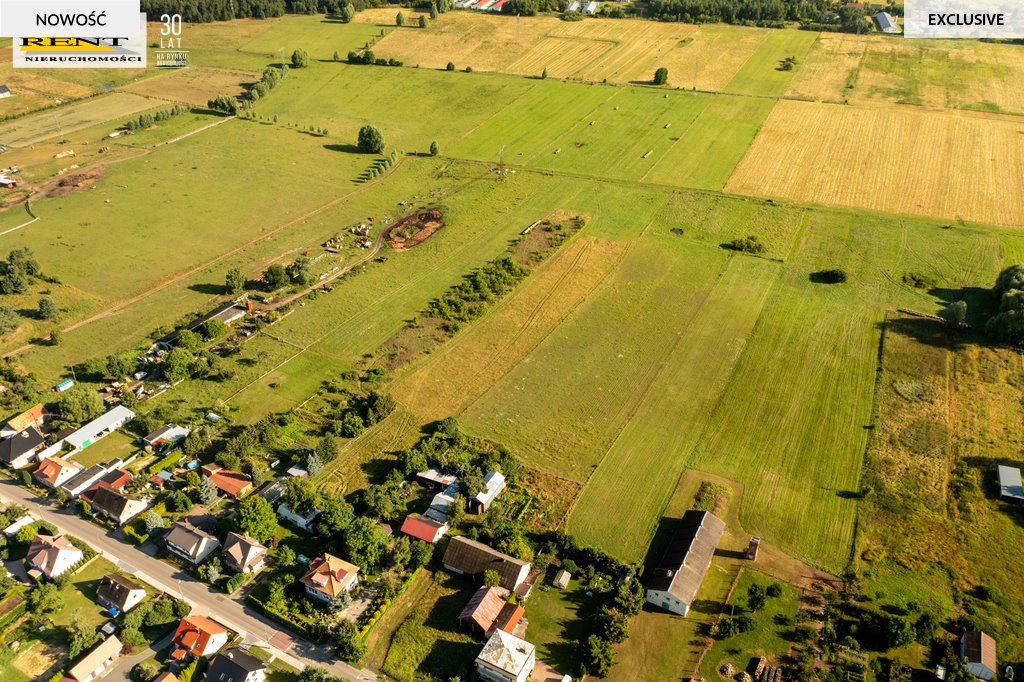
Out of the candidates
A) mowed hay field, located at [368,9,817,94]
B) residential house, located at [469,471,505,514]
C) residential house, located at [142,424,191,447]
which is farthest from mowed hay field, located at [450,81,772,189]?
residential house, located at [142,424,191,447]

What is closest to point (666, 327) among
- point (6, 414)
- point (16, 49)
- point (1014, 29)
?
point (6, 414)

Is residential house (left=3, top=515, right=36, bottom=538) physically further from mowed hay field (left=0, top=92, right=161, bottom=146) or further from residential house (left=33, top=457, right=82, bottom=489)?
mowed hay field (left=0, top=92, right=161, bottom=146)

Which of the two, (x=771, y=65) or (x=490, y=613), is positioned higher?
(x=771, y=65)

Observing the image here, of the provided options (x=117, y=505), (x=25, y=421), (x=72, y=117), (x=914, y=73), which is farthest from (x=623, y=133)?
(x=72, y=117)

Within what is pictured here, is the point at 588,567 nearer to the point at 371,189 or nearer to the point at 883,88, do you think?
the point at 371,189

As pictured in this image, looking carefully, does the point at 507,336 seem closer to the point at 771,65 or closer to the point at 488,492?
the point at 488,492

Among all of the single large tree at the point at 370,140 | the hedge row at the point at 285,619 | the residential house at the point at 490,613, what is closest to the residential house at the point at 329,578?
the hedge row at the point at 285,619
